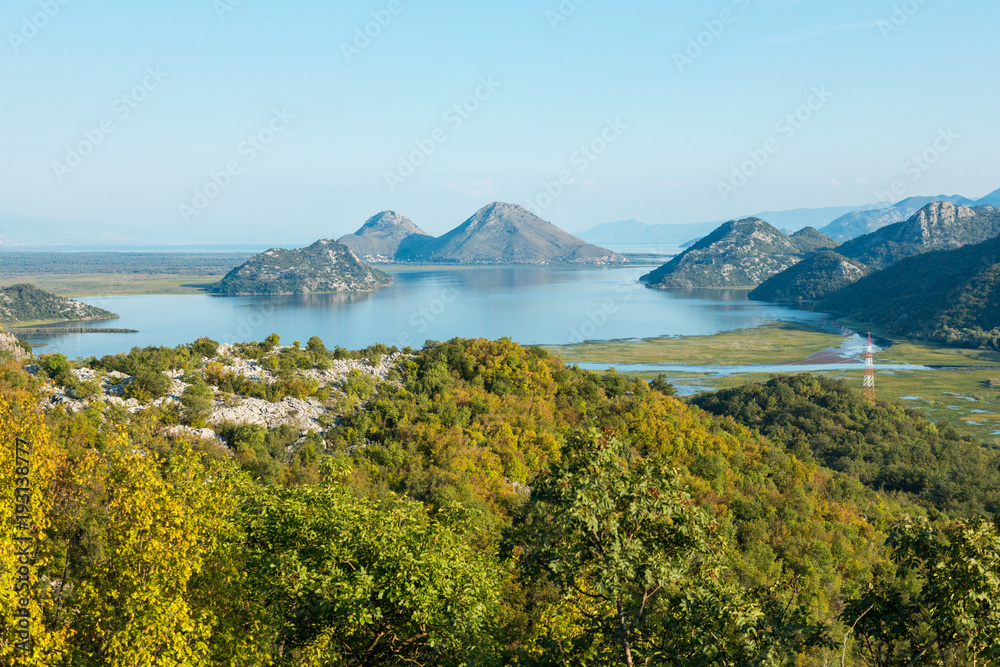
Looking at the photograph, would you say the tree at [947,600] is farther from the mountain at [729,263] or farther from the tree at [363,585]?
the mountain at [729,263]

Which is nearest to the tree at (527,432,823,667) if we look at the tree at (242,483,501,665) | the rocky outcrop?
the tree at (242,483,501,665)

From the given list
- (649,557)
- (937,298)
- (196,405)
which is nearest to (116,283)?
(196,405)

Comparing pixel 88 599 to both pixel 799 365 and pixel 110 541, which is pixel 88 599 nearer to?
pixel 110 541

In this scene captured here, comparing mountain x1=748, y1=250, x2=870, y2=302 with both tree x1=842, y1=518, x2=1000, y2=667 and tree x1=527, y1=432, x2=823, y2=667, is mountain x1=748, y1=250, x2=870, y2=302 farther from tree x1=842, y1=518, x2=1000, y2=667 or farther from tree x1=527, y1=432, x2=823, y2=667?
tree x1=527, y1=432, x2=823, y2=667

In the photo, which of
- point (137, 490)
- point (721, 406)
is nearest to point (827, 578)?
point (137, 490)

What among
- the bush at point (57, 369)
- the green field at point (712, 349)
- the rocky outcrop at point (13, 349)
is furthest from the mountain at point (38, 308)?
the bush at point (57, 369)

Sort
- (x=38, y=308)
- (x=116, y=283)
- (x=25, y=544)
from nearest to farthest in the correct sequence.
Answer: (x=25, y=544) → (x=38, y=308) → (x=116, y=283)

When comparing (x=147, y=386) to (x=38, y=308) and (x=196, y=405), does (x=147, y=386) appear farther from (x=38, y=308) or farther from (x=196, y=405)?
(x=38, y=308)
